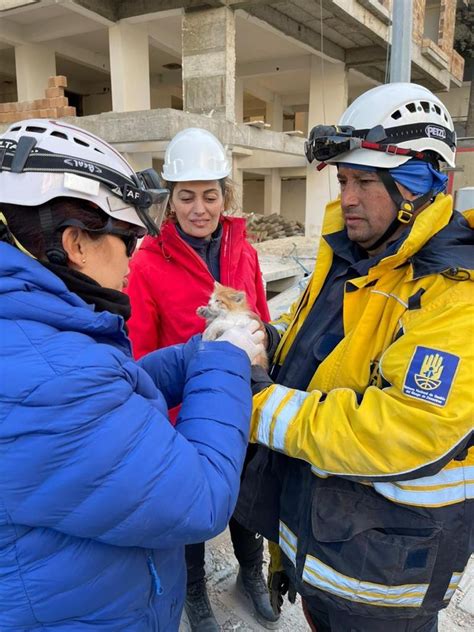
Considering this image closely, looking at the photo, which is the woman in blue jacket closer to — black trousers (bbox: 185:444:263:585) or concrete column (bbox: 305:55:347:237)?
black trousers (bbox: 185:444:263:585)

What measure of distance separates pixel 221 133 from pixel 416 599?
7.49 meters

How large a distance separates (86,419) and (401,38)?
452 cm

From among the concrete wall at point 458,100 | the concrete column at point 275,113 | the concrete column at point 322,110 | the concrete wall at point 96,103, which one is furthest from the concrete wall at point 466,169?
the concrete wall at point 96,103

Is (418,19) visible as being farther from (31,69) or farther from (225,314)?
(225,314)

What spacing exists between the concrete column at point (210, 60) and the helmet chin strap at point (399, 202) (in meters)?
7.17

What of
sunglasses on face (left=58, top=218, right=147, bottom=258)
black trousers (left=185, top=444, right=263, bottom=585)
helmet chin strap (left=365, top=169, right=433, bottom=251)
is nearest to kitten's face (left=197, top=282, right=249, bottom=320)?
sunglasses on face (left=58, top=218, right=147, bottom=258)

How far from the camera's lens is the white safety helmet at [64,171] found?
1.10 metres

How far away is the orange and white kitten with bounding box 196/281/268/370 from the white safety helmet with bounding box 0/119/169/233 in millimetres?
432

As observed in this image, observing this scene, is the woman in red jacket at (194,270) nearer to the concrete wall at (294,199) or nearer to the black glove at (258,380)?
the black glove at (258,380)

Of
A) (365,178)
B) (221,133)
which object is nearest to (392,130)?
(365,178)

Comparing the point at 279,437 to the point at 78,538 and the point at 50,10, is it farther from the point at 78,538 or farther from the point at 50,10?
the point at 50,10

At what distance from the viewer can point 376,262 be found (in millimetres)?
1586

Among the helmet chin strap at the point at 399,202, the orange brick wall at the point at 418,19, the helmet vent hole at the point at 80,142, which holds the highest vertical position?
the orange brick wall at the point at 418,19

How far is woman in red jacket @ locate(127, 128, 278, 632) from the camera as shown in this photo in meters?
2.43
